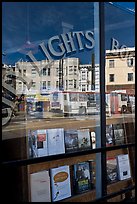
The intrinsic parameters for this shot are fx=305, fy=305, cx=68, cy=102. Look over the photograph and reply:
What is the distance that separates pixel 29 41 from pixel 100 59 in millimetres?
756

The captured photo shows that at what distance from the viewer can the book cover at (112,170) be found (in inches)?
132

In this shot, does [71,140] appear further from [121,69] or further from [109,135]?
[121,69]

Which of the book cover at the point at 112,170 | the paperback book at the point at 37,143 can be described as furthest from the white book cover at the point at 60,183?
the book cover at the point at 112,170

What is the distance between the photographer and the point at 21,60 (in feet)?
9.48

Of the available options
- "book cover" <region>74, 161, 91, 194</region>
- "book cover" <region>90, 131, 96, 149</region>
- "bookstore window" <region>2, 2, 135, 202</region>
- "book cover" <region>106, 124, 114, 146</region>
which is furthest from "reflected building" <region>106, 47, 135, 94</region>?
"book cover" <region>74, 161, 91, 194</region>

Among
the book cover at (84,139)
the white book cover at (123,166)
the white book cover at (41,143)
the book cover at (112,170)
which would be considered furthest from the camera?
the white book cover at (123,166)

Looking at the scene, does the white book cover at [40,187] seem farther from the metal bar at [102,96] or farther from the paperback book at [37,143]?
the metal bar at [102,96]

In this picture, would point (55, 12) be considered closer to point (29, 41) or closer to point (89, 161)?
point (29, 41)

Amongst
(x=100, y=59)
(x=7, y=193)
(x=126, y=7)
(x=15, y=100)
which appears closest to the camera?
(x=7, y=193)

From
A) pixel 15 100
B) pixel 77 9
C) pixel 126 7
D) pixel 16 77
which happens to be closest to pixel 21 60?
pixel 16 77

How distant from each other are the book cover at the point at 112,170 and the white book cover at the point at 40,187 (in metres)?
0.79

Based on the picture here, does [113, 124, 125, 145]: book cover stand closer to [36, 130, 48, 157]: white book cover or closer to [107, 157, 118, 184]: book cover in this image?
[107, 157, 118, 184]: book cover

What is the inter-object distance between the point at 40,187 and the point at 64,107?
0.92 m

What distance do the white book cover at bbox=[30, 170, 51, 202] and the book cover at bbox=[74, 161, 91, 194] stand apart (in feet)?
1.21
